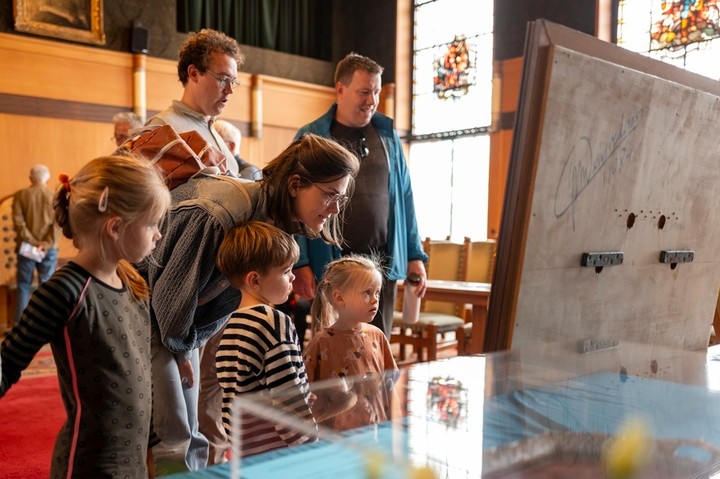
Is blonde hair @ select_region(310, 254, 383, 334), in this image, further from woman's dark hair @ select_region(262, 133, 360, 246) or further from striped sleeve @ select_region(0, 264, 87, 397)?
striped sleeve @ select_region(0, 264, 87, 397)

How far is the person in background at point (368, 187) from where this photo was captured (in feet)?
8.98

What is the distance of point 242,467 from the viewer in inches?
26.5

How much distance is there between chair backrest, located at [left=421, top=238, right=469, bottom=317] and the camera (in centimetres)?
573

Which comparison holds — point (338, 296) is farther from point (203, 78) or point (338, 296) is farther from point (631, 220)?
point (631, 220)

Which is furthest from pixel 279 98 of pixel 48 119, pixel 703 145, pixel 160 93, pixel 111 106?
pixel 703 145

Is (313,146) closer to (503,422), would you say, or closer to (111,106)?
(503,422)

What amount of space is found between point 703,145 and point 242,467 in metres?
1.34

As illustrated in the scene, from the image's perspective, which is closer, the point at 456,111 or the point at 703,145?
the point at 703,145

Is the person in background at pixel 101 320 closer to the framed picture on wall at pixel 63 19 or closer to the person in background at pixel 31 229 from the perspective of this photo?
the person in background at pixel 31 229

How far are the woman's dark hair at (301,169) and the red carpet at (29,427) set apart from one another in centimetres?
197

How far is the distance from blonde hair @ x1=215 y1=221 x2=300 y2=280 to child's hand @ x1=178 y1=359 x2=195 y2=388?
0.30 meters

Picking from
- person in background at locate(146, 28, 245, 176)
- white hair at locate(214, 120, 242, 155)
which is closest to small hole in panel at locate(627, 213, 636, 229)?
person in background at locate(146, 28, 245, 176)
